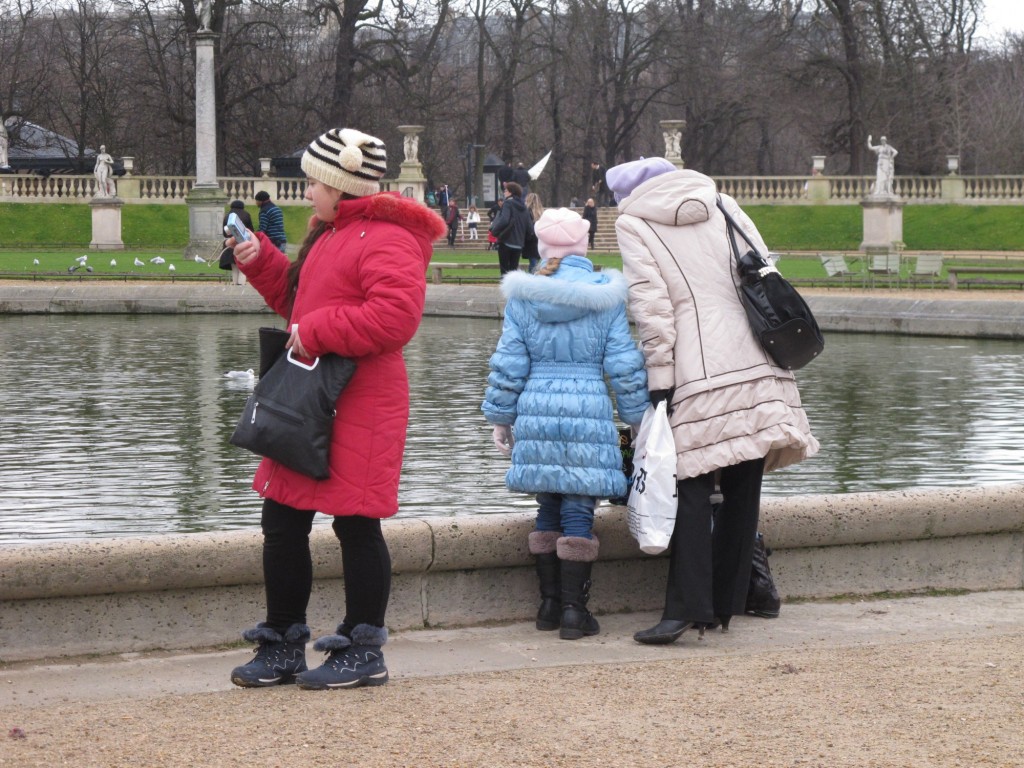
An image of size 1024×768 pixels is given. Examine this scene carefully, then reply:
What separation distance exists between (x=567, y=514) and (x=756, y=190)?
4687 cm

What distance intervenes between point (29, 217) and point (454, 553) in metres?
46.1

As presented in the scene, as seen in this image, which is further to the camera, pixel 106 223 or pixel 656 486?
pixel 106 223

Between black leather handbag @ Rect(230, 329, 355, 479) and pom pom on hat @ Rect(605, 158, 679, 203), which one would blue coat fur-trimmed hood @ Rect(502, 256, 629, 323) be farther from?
black leather handbag @ Rect(230, 329, 355, 479)

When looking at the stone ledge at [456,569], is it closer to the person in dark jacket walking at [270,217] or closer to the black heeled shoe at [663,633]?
the black heeled shoe at [663,633]

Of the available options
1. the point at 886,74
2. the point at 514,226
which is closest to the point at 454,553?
the point at 514,226

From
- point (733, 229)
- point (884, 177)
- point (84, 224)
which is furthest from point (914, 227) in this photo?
point (733, 229)

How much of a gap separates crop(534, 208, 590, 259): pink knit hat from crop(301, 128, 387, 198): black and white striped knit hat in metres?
1.07

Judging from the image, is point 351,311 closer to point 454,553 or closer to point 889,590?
point 454,553

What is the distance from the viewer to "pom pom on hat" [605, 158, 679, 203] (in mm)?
5926

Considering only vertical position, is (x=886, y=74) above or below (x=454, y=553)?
above

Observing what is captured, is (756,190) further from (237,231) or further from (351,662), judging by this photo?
(351,662)

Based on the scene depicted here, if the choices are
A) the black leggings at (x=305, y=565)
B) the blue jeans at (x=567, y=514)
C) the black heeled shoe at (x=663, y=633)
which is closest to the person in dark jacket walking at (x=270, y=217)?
the blue jeans at (x=567, y=514)

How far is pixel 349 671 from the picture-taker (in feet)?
16.3

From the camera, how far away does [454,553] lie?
19.3 ft
